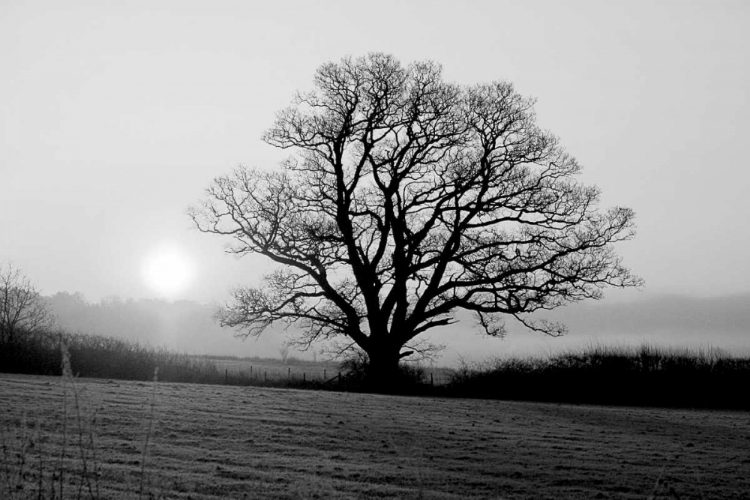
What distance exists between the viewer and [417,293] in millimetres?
37562

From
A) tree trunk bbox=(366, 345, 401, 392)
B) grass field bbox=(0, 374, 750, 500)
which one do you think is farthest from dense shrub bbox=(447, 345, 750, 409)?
grass field bbox=(0, 374, 750, 500)

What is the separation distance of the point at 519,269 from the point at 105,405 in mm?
21427

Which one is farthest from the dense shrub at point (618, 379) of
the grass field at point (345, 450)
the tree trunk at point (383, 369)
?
the grass field at point (345, 450)

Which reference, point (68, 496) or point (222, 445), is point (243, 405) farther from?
point (68, 496)

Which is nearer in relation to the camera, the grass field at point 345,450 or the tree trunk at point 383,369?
the grass field at point 345,450

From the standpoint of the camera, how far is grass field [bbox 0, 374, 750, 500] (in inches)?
444

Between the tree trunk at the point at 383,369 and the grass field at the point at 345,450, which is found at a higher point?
the tree trunk at the point at 383,369

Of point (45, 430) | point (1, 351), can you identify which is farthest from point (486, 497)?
point (1, 351)

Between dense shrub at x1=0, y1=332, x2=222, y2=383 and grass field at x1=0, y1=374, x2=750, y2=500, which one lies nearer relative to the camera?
grass field at x1=0, y1=374, x2=750, y2=500

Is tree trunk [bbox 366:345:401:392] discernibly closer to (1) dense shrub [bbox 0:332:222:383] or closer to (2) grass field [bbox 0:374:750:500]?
(1) dense shrub [bbox 0:332:222:383]

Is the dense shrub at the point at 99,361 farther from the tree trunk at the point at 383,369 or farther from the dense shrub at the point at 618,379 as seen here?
the dense shrub at the point at 618,379

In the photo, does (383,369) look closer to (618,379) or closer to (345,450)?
(618,379)

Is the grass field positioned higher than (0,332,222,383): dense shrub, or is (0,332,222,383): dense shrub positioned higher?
(0,332,222,383): dense shrub

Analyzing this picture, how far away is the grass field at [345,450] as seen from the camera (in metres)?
11.3
